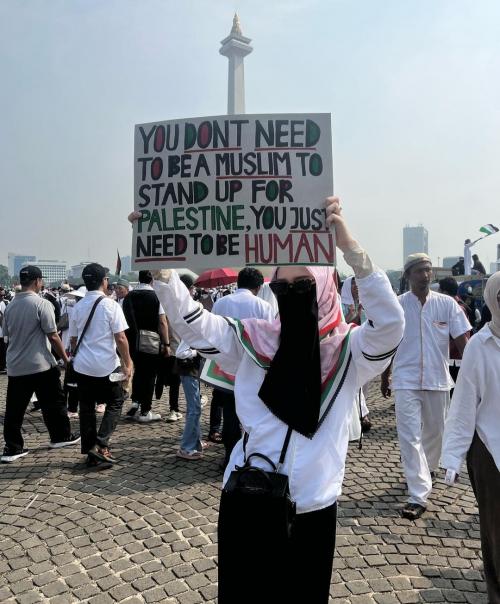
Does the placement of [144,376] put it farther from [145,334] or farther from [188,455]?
[188,455]

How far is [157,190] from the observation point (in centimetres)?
267

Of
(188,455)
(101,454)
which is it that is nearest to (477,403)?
(188,455)

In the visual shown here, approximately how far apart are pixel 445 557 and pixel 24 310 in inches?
181

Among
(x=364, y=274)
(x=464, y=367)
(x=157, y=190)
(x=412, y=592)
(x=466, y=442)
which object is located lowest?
(x=412, y=592)

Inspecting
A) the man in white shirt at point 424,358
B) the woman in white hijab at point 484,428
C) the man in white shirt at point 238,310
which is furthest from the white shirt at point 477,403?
the man in white shirt at point 238,310

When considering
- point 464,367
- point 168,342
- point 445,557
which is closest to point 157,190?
point 464,367

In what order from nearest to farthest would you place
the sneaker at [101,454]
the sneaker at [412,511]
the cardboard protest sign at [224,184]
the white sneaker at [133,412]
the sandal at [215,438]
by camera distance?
the cardboard protest sign at [224,184], the sneaker at [412,511], the sneaker at [101,454], the sandal at [215,438], the white sneaker at [133,412]

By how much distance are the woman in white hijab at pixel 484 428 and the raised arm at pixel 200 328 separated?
1.39m

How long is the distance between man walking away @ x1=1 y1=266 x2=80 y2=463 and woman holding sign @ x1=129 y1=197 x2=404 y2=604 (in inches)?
159

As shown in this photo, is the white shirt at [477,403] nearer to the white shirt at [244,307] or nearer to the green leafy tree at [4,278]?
the white shirt at [244,307]

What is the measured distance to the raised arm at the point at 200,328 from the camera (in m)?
2.33

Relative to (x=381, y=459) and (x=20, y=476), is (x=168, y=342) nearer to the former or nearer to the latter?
(x=20, y=476)

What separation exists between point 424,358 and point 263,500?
9.83 feet

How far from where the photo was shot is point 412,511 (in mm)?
4160
